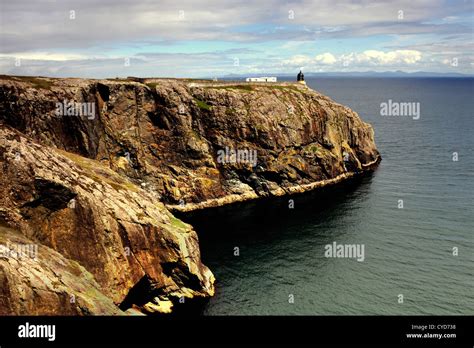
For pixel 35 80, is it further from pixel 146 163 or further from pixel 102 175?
pixel 102 175

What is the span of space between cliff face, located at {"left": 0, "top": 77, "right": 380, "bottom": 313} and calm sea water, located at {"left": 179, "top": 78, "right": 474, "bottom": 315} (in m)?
7.93

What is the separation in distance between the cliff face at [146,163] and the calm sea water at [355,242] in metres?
7.93

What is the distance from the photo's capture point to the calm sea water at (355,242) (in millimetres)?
57875

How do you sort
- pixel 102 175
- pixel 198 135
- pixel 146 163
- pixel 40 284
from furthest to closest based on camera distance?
pixel 198 135, pixel 146 163, pixel 102 175, pixel 40 284

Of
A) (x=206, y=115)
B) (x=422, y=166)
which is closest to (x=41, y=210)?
(x=206, y=115)

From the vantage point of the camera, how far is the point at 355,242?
7675cm

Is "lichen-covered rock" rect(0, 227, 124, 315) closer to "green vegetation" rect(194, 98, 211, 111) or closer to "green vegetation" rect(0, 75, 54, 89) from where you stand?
"green vegetation" rect(0, 75, 54, 89)

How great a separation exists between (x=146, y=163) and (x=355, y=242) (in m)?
51.9

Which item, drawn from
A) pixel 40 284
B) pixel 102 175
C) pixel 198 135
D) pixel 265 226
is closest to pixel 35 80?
pixel 198 135

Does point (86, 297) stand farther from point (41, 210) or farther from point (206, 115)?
point (206, 115)

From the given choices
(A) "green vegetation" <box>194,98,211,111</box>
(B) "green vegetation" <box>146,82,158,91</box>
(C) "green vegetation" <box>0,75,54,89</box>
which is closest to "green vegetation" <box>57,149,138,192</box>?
(C) "green vegetation" <box>0,75,54,89</box>

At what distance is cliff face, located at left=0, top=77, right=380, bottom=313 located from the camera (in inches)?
1917

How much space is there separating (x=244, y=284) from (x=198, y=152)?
4897 centimetres

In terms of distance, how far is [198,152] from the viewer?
346 feet
